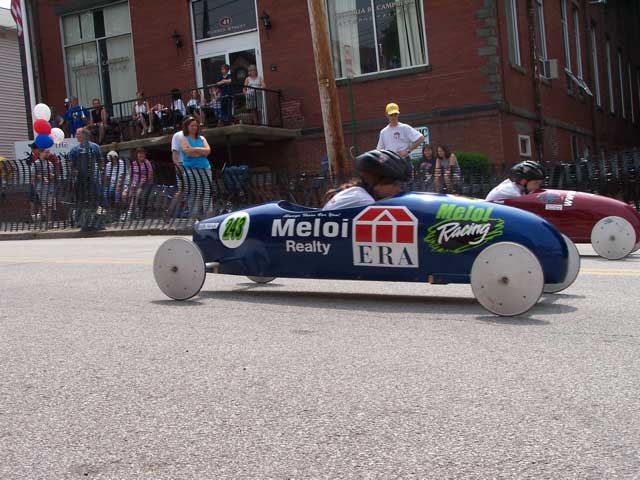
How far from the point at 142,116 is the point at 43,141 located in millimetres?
3699

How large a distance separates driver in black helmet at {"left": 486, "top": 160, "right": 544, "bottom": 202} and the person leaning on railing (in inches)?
239

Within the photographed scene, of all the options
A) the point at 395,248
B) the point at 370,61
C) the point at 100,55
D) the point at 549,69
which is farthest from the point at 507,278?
the point at 100,55

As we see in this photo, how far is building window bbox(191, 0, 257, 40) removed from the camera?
76.1ft

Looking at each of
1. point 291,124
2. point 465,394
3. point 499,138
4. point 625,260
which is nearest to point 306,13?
point 291,124

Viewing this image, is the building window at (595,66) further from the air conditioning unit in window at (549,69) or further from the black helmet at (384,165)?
the black helmet at (384,165)

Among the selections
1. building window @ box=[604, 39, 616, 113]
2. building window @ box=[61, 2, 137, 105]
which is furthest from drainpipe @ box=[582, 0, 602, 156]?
building window @ box=[61, 2, 137, 105]

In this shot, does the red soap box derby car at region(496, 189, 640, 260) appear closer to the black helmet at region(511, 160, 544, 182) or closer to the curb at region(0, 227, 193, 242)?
the black helmet at region(511, 160, 544, 182)

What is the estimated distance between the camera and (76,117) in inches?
951

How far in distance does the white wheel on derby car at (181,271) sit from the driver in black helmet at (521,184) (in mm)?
3794

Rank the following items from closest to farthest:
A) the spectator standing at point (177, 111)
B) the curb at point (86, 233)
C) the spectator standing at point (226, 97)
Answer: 1. the curb at point (86, 233)
2. the spectator standing at point (226, 97)
3. the spectator standing at point (177, 111)

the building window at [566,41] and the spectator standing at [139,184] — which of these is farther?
the building window at [566,41]

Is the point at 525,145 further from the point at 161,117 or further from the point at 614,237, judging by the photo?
the point at 614,237

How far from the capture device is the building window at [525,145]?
70.8 ft

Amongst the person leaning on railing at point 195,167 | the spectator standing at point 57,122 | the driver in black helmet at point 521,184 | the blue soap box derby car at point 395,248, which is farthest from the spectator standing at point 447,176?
the spectator standing at point 57,122
